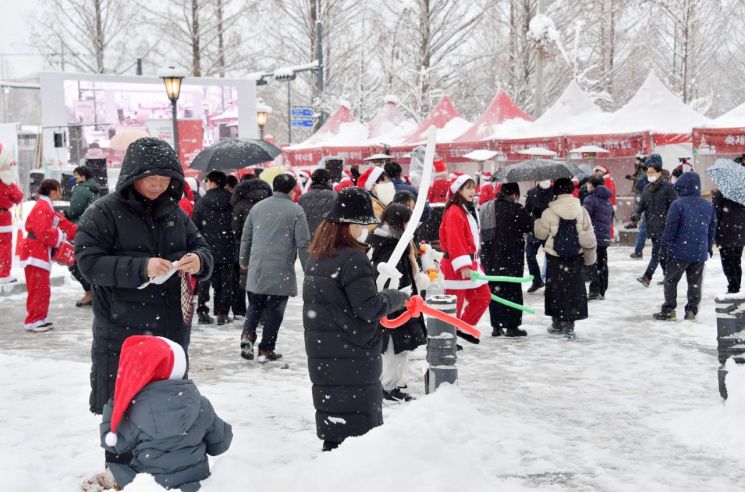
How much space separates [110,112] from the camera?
84.7 feet

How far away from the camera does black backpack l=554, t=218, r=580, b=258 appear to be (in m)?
8.40

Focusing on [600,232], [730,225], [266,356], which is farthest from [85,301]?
[730,225]

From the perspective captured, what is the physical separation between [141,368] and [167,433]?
0.95 feet

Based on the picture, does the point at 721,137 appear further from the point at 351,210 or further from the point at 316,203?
the point at 351,210

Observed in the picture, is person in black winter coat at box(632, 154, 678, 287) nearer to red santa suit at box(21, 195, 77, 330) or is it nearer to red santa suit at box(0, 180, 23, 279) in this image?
red santa suit at box(21, 195, 77, 330)

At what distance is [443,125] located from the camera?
25.6 metres

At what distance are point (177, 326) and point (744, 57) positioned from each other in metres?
42.4

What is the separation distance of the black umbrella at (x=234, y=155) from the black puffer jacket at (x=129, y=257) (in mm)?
5679

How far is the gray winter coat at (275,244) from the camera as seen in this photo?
7285 mm

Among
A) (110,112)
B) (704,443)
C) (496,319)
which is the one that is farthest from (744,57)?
(704,443)

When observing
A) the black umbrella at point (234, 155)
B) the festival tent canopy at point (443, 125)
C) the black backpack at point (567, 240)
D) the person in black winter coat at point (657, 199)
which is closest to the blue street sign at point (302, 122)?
the festival tent canopy at point (443, 125)

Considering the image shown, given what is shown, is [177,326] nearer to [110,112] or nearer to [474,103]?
[110,112]

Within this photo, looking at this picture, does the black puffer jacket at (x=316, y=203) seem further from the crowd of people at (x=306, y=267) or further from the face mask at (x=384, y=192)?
the face mask at (x=384, y=192)

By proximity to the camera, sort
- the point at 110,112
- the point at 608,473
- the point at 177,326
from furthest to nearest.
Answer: the point at 110,112 → the point at 608,473 → the point at 177,326
